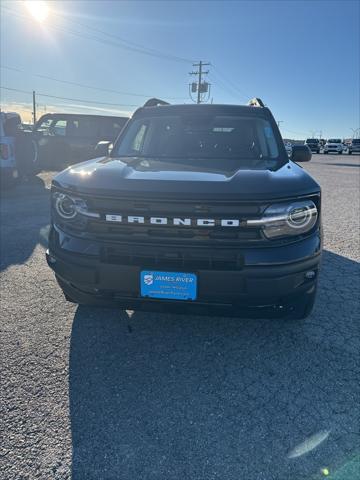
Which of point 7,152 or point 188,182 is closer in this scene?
point 188,182

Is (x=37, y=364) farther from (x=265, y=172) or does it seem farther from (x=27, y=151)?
(x=27, y=151)

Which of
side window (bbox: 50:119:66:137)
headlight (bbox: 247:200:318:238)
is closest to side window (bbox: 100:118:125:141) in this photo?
side window (bbox: 50:119:66:137)

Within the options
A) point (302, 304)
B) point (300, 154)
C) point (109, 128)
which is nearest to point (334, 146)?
point (109, 128)

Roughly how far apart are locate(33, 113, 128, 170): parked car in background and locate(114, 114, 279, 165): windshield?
29.3ft

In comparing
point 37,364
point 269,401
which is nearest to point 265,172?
point 269,401

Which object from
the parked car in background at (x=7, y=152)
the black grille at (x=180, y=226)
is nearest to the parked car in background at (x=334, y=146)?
the parked car in background at (x=7, y=152)

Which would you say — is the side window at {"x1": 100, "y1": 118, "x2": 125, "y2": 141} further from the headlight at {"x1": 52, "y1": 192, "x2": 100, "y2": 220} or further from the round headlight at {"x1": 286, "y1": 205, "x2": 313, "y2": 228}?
the round headlight at {"x1": 286, "y1": 205, "x2": 313, "y2": 228}

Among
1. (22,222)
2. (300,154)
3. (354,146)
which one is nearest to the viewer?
(300,154)

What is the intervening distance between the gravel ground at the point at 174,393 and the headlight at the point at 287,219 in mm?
951

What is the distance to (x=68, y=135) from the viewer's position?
12195 millimetres

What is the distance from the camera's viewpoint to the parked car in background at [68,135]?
40.0 feet

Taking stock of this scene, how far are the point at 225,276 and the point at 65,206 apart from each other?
1.17 metres

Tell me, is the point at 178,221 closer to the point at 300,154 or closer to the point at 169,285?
the point at 169,285

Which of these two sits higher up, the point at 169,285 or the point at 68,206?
the point at 68,206
